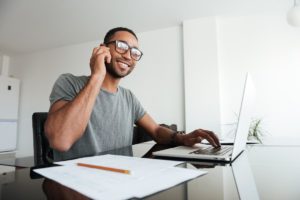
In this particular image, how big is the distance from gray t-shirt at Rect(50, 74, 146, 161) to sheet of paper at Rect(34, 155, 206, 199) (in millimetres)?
445

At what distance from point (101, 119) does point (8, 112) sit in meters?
4.55

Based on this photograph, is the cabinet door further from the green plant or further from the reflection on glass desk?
the reflection on glass desk

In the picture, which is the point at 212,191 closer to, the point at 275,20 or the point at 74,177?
the point at 74,177

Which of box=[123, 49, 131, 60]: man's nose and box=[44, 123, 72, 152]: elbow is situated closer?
box=[44, 123, 72, 152]: elbow

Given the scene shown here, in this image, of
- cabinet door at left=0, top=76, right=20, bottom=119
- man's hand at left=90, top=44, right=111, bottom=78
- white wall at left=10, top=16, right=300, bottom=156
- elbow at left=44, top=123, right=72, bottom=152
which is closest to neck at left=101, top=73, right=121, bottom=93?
man's hand at left=90, top=44, right=111, bottom=78

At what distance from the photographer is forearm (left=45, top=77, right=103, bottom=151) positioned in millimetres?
768

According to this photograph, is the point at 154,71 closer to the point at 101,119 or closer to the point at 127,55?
the point at 127,55

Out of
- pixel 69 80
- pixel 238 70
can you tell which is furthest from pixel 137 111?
pixel 238 70

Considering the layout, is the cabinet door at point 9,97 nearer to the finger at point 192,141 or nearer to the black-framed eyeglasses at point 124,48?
the black-framed eyeglasses at point 124,48

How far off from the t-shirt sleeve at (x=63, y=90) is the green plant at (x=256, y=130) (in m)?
2.52

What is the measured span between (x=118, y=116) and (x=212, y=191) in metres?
0.83

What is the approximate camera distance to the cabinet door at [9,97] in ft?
15.3

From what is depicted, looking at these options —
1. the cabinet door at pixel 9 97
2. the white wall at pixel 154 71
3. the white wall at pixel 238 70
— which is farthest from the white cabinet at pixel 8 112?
the white wall at pixel 238 70

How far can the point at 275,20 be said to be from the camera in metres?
3.13
